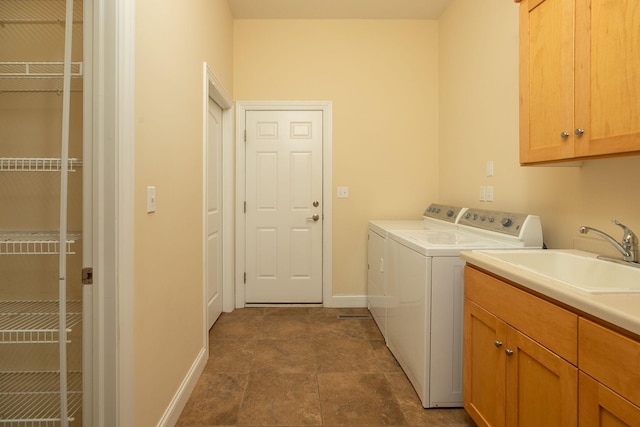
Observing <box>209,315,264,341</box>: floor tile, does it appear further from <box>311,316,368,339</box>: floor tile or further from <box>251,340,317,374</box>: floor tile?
<box>311,316,368,339</box>: floor tile

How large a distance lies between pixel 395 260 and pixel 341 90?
1.92m

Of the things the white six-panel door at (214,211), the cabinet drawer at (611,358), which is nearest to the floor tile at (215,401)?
the white six-panel door at (214,211)

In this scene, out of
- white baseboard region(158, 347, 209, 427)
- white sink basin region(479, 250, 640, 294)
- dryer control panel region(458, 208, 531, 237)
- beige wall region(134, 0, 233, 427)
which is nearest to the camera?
white sink basin region(479, 250, 640, 294)

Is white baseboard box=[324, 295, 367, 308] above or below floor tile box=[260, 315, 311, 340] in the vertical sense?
above

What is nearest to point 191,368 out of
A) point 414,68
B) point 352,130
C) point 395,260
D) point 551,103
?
point 395,260

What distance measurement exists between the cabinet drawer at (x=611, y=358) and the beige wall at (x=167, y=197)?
4.93 ft

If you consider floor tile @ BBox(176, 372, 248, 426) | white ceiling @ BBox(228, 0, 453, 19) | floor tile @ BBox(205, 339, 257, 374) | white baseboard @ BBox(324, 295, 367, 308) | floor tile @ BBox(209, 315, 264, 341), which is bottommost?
floor tile @ BBox(176, 372, 248, 426)

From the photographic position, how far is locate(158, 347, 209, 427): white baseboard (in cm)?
171

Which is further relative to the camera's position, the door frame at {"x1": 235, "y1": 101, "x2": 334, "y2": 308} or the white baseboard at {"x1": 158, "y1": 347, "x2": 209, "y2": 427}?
the door frame at {"x1": 235, "y1": 101, "x2": 334, "y2": 308}

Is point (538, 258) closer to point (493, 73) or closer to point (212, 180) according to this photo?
point (493, 73)

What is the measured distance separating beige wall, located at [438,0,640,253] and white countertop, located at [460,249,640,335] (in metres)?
0.64

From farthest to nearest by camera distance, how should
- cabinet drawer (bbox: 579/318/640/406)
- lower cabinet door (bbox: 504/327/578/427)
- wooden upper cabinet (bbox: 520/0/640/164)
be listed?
wooden upper cabinet (bbox: 520/0/640/164)
lower cabinet door (bbox: 504/327/578/427)
cabinet drawer (bbox: 579/318/640/406)

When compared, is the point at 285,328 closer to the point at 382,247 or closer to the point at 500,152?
the point at 382,247

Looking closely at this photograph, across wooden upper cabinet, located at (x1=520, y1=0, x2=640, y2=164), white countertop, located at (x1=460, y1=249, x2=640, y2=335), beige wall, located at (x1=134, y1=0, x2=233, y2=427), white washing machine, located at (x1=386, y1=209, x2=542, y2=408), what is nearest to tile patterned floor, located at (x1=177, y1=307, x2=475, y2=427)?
white washing machine, located at (x1=386, y1=209, x2=542, y2=408)
